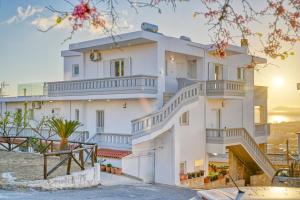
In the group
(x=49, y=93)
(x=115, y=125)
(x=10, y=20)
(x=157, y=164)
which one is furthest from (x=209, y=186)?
(x=10, y=20)

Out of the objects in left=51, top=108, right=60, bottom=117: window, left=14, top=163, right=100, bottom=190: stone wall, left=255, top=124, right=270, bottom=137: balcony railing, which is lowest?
left=14, top=163, right=100, bottom=190: stone wall

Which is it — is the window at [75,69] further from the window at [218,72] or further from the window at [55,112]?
the window at [218,72]

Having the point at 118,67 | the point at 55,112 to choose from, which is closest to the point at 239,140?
the point at 118,67

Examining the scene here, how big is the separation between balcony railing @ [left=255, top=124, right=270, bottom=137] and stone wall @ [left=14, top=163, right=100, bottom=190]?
1955 cm

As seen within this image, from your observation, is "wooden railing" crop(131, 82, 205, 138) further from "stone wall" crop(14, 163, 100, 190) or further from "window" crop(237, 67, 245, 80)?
"window" crop(237, 67, 245, 80)

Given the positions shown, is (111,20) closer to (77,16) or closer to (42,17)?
(77,16)

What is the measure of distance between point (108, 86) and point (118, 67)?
2.55 metres

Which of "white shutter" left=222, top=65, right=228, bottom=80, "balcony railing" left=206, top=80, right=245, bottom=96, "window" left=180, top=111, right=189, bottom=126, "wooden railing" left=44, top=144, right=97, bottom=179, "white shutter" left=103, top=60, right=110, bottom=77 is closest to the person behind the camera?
"wooden railing" left=44, top=144, right=97, bottom=179

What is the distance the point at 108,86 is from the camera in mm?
23906

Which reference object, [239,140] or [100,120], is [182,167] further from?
[100,120]

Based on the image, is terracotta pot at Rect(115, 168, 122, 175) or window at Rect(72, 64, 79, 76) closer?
terracotta pot at Rect(115, 168, 122, 175)

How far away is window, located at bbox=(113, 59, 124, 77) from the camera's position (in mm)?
25828

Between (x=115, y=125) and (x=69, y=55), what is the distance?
8.45 meters

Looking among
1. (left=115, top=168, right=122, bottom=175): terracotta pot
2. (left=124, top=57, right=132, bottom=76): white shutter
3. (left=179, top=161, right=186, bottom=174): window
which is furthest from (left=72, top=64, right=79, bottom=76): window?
(left=115, top=168, right=122, bottom=175): terracotta pot
